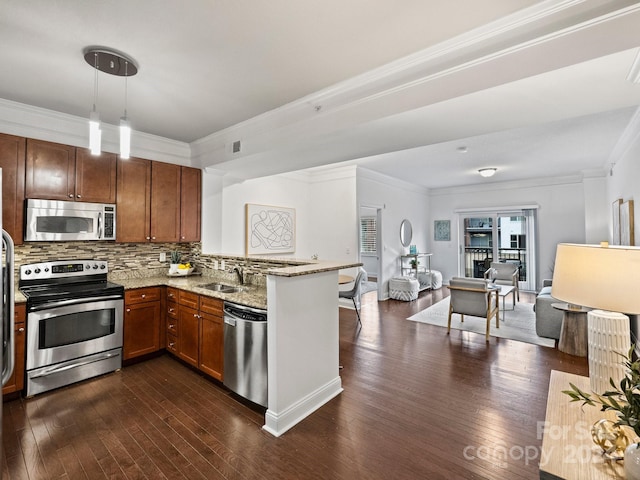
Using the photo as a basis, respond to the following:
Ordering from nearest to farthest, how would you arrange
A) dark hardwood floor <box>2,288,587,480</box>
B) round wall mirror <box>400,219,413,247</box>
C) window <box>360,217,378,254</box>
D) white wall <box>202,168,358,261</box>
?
dark hardwood floor <box>2,288,587,480</box>, white wall <box>202,168,358,261</box>, round wall mirror <box>400,219,413,247</box>, window <box>360,217,378,254</box>

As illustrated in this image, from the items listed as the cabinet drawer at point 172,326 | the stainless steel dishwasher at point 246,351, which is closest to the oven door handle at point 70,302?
the cabinet drawer at point 172,326

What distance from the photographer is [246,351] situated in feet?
8.45

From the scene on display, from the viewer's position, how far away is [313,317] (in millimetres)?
2629

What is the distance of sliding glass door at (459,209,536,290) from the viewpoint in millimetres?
7793

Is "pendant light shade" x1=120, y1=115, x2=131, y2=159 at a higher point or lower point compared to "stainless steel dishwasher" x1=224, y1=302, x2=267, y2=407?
higher

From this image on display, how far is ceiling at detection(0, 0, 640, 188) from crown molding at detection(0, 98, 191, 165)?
13 cm

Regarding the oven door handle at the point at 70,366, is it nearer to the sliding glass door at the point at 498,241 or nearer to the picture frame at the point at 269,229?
the picture frame at the point at 269,229

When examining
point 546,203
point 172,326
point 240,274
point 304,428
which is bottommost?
point 304,428

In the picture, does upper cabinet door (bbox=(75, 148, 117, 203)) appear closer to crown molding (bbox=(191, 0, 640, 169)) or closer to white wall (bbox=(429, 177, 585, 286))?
crown molding (bbox=(191, 0, 640, 169))

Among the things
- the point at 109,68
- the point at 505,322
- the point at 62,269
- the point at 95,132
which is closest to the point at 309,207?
the point at 505,322

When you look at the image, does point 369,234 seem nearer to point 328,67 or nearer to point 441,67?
point 328,67

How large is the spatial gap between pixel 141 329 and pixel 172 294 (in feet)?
1.63

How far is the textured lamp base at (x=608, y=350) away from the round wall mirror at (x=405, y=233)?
20.8 ft

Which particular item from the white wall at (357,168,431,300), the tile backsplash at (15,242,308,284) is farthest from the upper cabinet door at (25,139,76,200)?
the white wall at (357,168,431,300)
